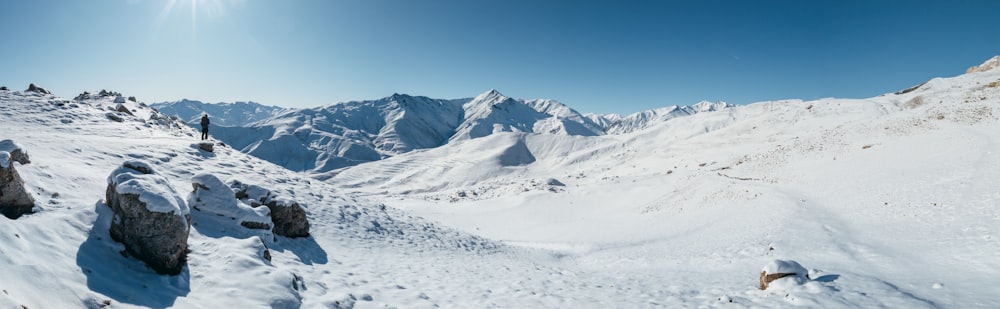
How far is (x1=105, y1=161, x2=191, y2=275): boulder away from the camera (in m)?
8.39

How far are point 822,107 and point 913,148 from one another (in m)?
43.5

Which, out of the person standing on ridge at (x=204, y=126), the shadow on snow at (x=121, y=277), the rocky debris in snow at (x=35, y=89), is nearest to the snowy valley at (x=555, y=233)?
the shadow on snow at (x=121, y=277)

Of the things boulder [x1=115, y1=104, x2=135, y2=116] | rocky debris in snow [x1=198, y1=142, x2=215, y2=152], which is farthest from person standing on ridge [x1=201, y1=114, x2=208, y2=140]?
boulder [x1=115, y1=104, x2=135, y2=116]

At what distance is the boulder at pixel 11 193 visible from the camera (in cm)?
816

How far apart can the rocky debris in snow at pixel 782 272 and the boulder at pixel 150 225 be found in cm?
1467

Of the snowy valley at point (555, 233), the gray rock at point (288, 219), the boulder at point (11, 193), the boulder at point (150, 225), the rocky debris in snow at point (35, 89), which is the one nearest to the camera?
the boulder at point (11, 193)

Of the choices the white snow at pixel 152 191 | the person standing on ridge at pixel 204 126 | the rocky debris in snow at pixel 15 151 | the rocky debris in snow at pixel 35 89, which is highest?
the rocky debris in snow at pixel 35 89

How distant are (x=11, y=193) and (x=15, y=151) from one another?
419cm

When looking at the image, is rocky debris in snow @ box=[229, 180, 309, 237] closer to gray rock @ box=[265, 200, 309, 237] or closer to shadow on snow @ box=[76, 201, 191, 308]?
gray rock @ box=[265, 200, 309, 237]

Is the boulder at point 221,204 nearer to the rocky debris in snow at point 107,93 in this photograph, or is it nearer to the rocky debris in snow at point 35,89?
the rocky debris in snow at point 35,89

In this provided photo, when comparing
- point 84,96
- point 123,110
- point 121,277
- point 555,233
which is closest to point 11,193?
point 121,277

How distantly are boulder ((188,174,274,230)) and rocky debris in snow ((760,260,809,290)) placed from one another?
51.4 ft

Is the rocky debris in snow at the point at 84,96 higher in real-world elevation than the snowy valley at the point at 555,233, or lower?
higher

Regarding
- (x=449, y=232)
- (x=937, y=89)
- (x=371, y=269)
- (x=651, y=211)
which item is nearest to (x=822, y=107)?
(x=937, y=89)
